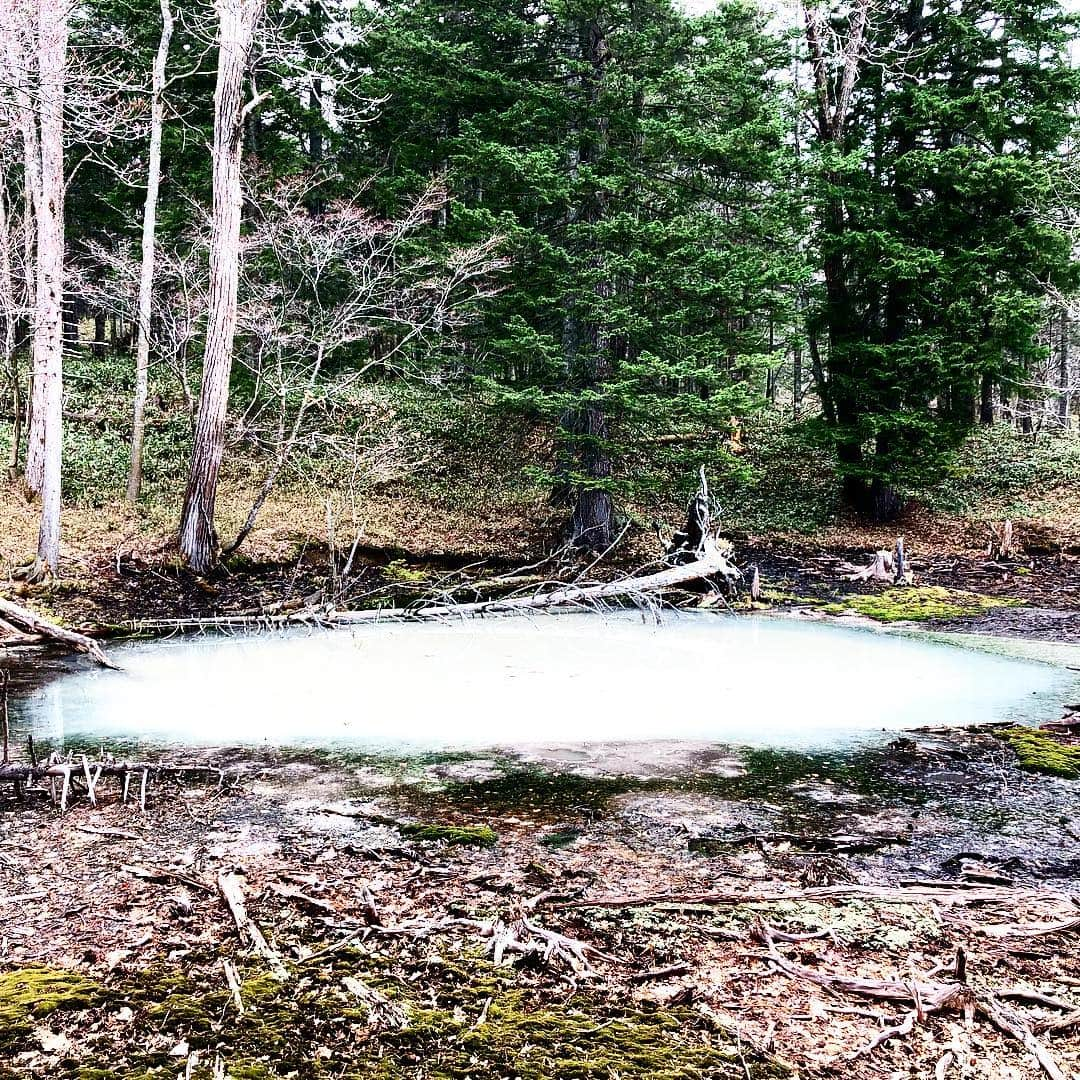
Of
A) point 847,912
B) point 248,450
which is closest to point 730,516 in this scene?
point 248,450

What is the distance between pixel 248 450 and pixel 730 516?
9.93 metres

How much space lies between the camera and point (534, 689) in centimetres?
698

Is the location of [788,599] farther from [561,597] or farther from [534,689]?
[534,689]

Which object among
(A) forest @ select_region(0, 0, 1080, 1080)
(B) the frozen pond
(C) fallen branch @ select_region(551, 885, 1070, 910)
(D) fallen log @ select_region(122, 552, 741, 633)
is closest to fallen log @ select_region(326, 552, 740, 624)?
(D) fallen log @ select_region(122, 552, 741, 633)

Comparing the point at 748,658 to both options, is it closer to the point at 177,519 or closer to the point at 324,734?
the point at 324,734

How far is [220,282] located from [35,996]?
38.3 feet

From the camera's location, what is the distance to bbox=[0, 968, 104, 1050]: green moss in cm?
215

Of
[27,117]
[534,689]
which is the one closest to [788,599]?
[534,689]

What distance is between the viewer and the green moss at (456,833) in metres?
3.70

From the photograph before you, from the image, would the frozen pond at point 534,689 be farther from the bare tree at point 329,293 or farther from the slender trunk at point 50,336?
the bare tree at point 329,293

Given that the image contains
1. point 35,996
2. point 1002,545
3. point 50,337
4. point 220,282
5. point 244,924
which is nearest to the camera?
point 35,996

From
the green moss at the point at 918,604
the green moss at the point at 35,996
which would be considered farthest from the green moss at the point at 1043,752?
the green moss at the point at 918,604

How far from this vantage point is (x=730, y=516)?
17031 mm

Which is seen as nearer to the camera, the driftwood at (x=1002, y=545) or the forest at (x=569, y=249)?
the forest at (x=569, y=249)
